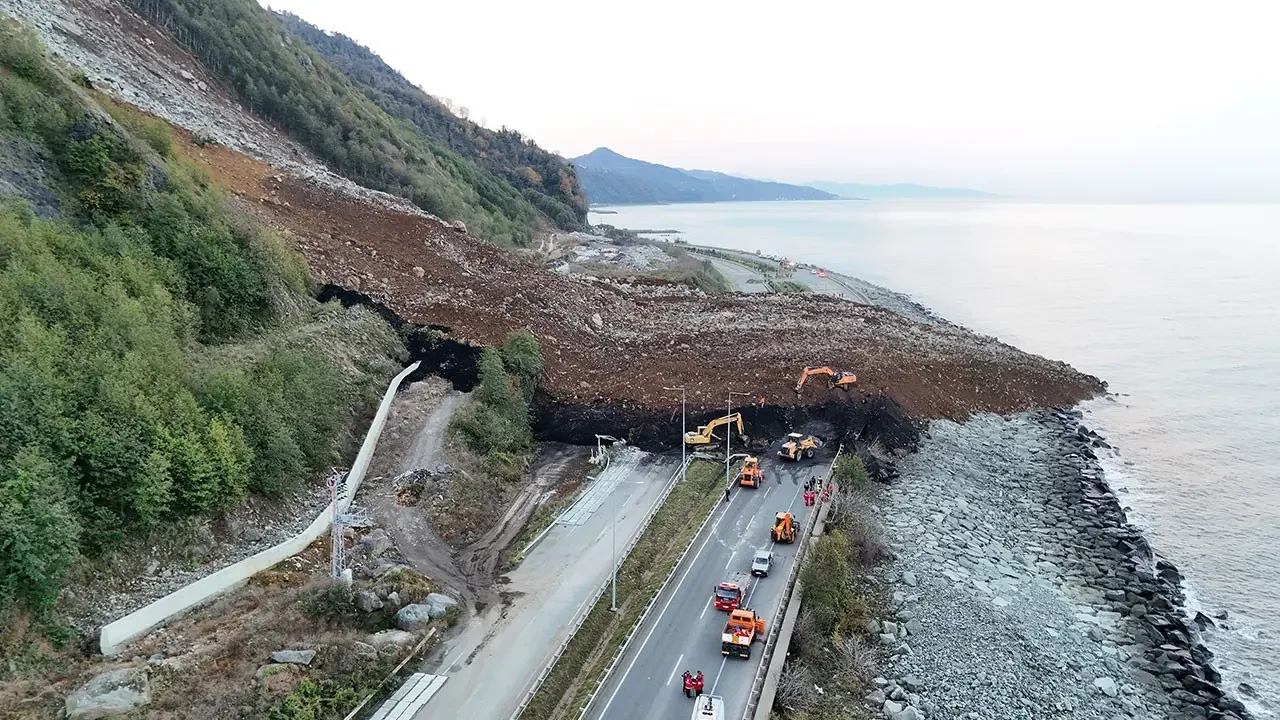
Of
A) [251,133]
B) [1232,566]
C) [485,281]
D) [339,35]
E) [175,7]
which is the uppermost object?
[339,35]

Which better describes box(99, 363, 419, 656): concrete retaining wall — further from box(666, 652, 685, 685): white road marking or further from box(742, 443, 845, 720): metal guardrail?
box(742, 443, 845, 720): metal guardrail

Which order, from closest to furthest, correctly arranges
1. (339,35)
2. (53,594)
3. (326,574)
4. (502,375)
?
(53,594)
(326,574)
(502,375)
(339,35)

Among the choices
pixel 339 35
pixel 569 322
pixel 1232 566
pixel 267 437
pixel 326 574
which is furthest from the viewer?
pixel 339 35

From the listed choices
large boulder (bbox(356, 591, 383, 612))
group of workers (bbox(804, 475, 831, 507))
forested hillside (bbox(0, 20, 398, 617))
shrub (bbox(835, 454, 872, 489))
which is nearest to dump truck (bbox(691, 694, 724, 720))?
large boulder (bbox(356, 591, 383, 612))

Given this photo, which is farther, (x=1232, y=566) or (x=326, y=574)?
(x=1232, y=566)

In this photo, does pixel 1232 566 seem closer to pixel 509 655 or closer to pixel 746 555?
pixel 746 555

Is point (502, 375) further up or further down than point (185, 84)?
further down

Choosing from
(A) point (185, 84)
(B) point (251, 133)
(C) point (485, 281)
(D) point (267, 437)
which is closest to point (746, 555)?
(D) point (267, 437)
